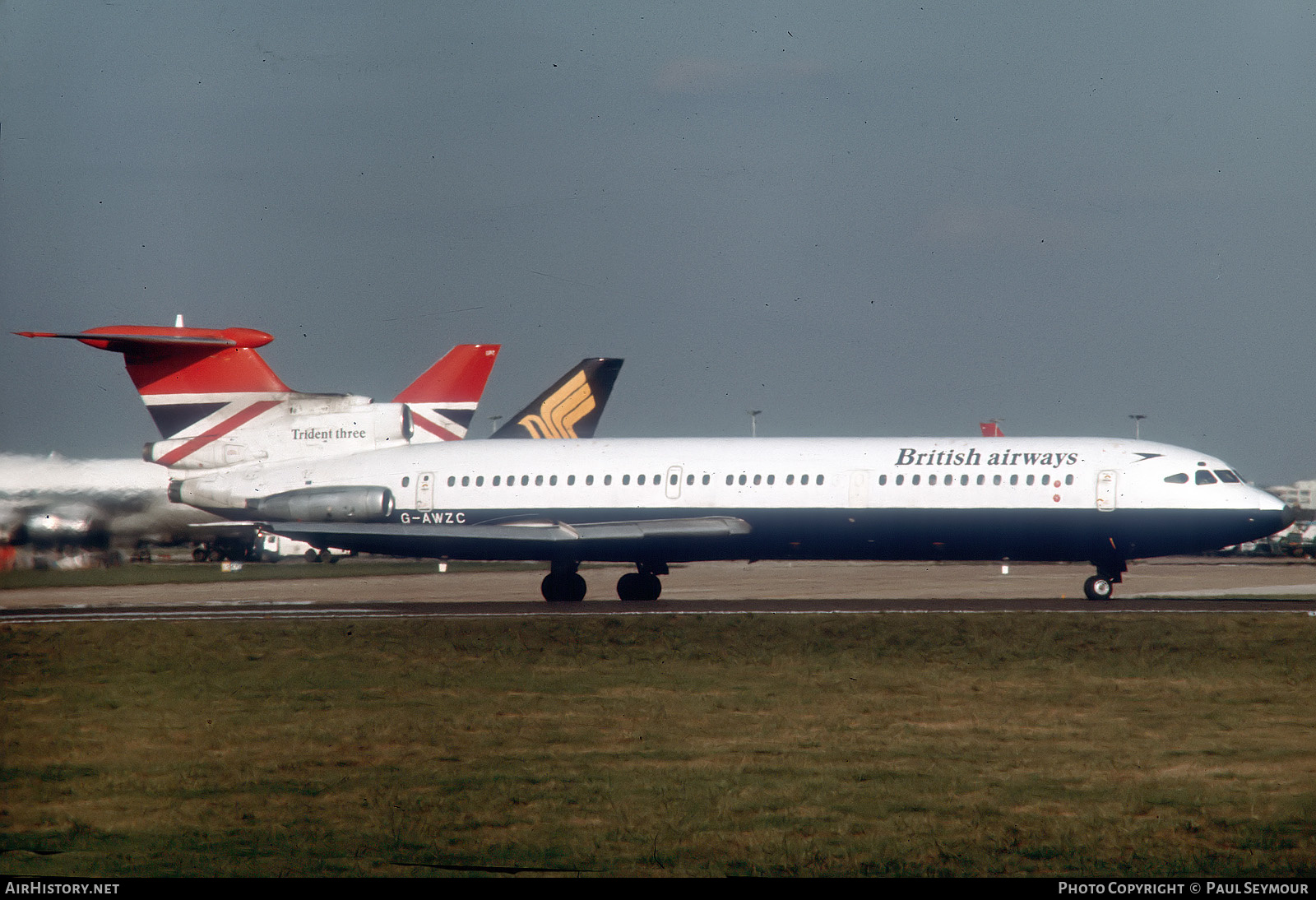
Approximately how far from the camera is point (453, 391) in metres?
41.4

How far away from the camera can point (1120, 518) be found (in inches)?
1281

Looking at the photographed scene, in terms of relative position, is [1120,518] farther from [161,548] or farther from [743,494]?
[161,548]

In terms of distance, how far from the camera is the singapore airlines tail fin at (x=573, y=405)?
45.6m

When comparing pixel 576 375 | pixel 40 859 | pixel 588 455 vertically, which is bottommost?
pixel 40 859

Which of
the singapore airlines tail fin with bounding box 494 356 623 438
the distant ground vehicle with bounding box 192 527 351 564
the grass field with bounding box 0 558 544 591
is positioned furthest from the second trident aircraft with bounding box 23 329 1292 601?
the distant ground vehicle with bounding box 192 527 351 564

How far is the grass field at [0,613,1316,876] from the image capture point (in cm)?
980

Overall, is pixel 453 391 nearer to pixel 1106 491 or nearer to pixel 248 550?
pixel 1106 491

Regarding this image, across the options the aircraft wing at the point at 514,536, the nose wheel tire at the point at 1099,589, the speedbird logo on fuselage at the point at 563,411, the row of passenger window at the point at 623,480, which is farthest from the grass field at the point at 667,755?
the speedbird logo on fuselage at the point at 563,411

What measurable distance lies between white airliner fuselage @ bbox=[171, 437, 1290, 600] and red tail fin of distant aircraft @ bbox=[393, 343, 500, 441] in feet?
11.5

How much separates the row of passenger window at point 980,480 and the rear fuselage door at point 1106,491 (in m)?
0.63

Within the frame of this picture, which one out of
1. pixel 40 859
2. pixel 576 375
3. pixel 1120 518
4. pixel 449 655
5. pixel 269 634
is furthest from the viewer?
pixel 576 375

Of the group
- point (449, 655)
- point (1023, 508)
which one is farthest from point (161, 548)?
point (1023, 508)

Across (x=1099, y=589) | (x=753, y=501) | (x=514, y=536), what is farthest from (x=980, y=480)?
(x=514, y=536)

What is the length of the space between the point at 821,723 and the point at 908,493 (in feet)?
61.1
